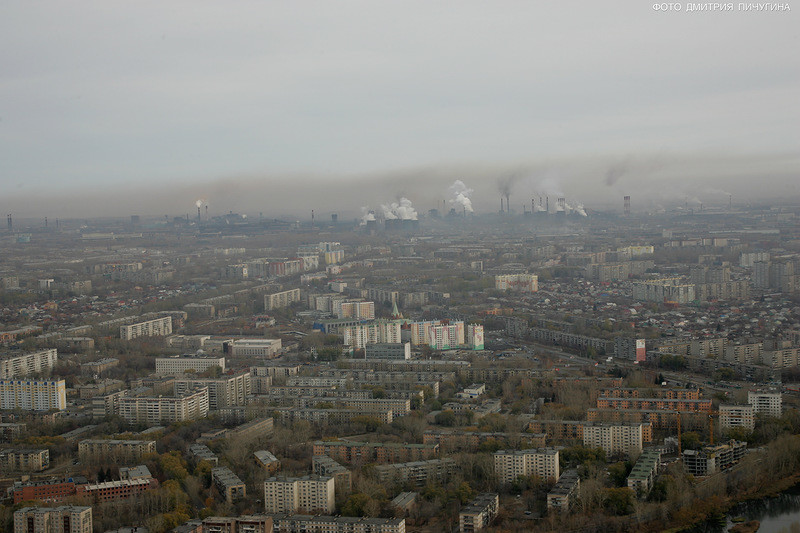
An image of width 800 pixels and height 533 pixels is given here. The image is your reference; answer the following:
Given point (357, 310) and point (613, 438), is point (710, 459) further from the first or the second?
point (357, 310)

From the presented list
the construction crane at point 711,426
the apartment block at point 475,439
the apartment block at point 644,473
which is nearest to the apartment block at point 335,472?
the apartment block at point 475,439

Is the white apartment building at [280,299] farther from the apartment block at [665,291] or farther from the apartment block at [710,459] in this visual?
the apartment block at [710,459]

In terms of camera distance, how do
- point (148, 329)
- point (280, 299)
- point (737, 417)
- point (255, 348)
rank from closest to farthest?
point (737, 417) < point (255, 348) < point (148, 329) < point (280, 299)

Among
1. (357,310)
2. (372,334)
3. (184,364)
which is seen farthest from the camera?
(357,310)

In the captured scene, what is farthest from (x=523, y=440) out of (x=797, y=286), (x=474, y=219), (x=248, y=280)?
(x=474, y=219)

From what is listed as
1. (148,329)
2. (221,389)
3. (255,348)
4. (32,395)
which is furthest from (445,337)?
(32,395)

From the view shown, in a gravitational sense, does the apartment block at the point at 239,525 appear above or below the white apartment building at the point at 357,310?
below
